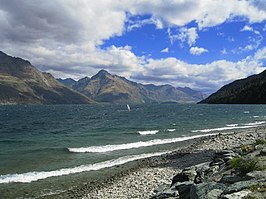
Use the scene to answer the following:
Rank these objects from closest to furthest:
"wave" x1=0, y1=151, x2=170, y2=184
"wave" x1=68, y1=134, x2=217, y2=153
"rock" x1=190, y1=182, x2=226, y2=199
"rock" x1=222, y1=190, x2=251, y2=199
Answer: "rock" x1=222, y1=190, x2=251, y2=199 → "rock" x1=190, y1=182, x2=226, y2=199 → "wave" x1=0, y1=151, x2=170, y2=184 → "wave" x1=68, y1=134, x2=217, y2=153

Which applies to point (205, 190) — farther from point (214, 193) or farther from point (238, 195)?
point (238, 195)

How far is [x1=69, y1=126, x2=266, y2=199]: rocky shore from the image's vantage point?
37.5 ft

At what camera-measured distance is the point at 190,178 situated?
18906mm

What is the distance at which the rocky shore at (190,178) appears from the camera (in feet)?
37.5

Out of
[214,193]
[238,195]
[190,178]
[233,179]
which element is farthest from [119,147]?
[238,195]

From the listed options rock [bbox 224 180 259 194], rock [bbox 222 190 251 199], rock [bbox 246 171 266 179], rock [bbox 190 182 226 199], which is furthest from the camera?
rock [bbox 246 171 266 179]

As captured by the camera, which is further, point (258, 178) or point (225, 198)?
point (258, 178)

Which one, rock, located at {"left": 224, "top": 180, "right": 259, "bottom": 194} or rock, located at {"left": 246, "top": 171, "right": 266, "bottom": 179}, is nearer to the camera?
rock, located at {"left": 224, "top": 180, "right": 259, "bottom": 194}

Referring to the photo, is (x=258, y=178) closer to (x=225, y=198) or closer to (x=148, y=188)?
(x=225, y=198)

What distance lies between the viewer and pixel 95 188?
2536 centimetres

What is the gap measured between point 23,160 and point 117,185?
18.0 meters

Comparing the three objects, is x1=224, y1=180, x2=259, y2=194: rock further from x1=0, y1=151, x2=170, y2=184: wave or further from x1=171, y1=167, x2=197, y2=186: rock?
x1=0, y1=151, x2=170, y2=184: wave

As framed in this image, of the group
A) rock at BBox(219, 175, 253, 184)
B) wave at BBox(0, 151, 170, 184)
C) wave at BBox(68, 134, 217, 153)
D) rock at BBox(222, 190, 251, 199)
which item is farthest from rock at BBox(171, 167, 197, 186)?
wave at BBox(68, 134, 217, 153)

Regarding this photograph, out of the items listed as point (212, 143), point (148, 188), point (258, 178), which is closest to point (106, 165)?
point (148, 188)
